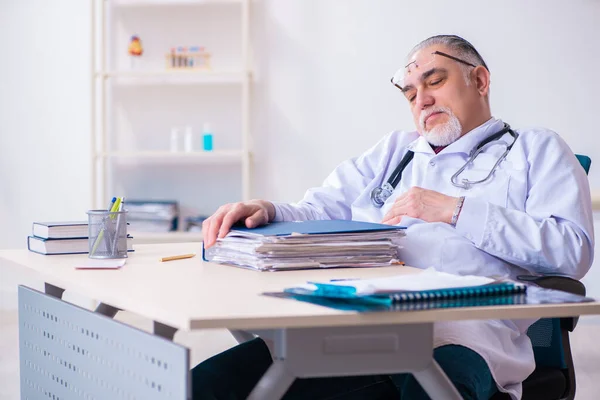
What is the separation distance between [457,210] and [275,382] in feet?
2.67

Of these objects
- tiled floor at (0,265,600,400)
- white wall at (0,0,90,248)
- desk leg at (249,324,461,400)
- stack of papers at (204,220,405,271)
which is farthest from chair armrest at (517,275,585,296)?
white wall at (0,0,90,248)

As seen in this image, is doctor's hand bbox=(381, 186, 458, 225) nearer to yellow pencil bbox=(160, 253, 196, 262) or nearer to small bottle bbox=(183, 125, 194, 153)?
yellow pencil bbox=(160, 253, 196, 262)

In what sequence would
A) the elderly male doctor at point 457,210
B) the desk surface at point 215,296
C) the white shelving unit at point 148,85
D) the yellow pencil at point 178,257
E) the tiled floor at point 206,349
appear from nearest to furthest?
1. the desk surface at point 215,296
2. the elderly male doctor at point 457,210
3. the yellow pencil at point 178,257
4. the tiled floor at point 206,349
5. the white shelving unit at point 148,85

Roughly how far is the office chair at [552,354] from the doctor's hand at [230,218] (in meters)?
0.56

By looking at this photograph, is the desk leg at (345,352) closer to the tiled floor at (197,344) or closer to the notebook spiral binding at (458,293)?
the notebook spiral binding at (458,293)

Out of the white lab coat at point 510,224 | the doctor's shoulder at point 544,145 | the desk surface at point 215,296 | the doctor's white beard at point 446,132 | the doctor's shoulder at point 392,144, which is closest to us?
the desk surface at point 215,296

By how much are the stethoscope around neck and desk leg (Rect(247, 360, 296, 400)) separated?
3.37 ft

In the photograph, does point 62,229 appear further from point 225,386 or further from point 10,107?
point 10,107

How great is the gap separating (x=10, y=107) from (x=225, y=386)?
3.68m

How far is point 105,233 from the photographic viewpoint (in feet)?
5.38

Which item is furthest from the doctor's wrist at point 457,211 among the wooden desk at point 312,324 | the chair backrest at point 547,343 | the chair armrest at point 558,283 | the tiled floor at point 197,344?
the tiled floor at point 197,344

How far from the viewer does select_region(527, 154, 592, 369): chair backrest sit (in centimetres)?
167

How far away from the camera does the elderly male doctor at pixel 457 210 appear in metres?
1.34

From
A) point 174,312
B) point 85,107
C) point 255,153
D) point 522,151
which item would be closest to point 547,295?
point 174,312
